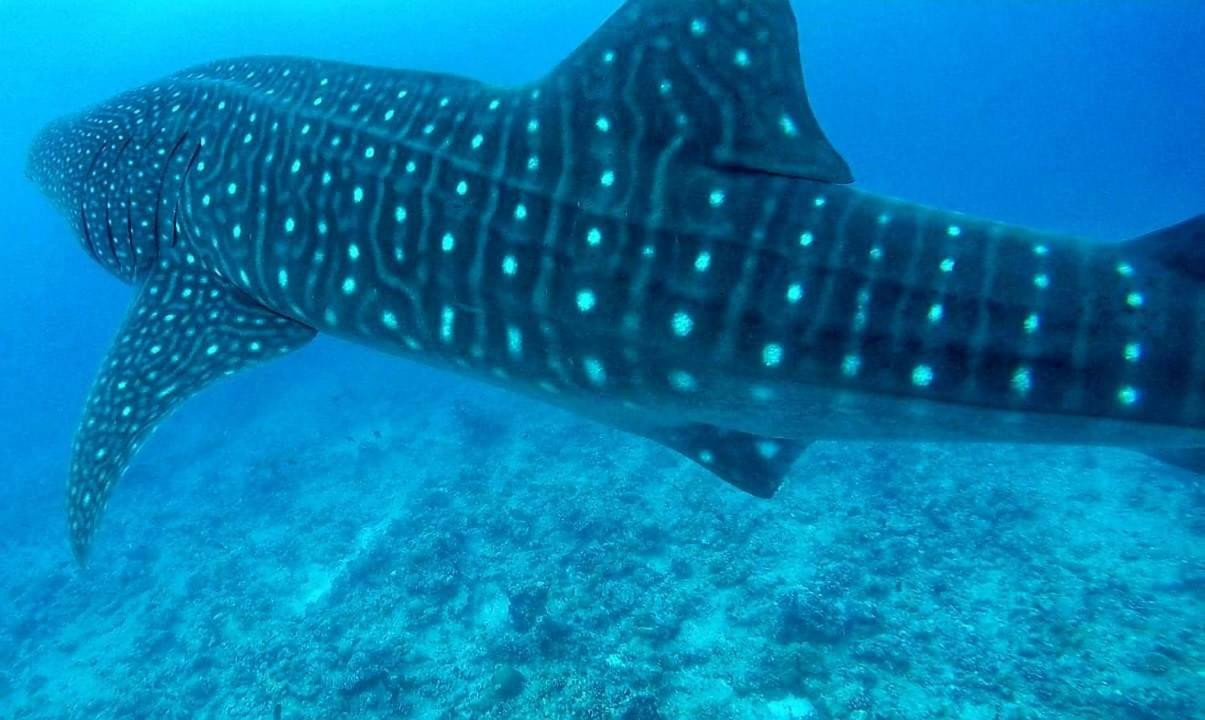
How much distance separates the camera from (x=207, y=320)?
480cm

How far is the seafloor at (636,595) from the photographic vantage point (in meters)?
8.52

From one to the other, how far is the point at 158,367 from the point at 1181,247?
18.9ft

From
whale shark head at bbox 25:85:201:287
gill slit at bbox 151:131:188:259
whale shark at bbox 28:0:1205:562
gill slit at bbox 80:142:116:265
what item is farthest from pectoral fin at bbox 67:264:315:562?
gill slit at bbox 80:142:116:265

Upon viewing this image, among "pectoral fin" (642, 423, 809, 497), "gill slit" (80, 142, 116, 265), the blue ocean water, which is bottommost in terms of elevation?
the blue ocean water

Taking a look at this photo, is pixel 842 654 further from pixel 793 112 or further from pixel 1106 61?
pixel 1106 61

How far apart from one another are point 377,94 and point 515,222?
1.54 metres

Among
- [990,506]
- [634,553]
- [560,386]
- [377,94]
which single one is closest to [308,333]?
[377,94]

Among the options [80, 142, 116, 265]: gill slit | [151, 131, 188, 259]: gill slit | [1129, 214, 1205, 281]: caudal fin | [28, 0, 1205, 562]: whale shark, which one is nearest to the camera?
[1129, 214, 1205, 281]: caudal fin

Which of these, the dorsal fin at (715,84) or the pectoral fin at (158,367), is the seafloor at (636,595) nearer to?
the pectoral fin at (158,367)

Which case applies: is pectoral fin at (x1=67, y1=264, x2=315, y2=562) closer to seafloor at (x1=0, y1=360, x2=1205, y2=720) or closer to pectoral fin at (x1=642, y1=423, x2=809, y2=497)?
pectoral fin at (x1=642, y1=423, x2=809, y2=497)

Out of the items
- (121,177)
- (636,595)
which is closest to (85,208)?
(121,177)

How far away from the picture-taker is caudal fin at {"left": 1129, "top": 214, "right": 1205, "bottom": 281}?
2.32m

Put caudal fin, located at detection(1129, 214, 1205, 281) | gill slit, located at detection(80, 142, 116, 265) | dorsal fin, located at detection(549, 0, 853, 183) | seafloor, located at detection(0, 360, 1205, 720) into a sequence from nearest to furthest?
caudal fin, located at detection(1129, 214, 1205, 281) → dorsal fin, located at detection(549, 0, 853, 183) → gill slit, located at detection(80, 142, 116, 265) → seafloor, located at detection(0, 360, 1205, 720)

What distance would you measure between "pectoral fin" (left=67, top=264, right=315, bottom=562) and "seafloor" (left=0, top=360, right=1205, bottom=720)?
228 inches
